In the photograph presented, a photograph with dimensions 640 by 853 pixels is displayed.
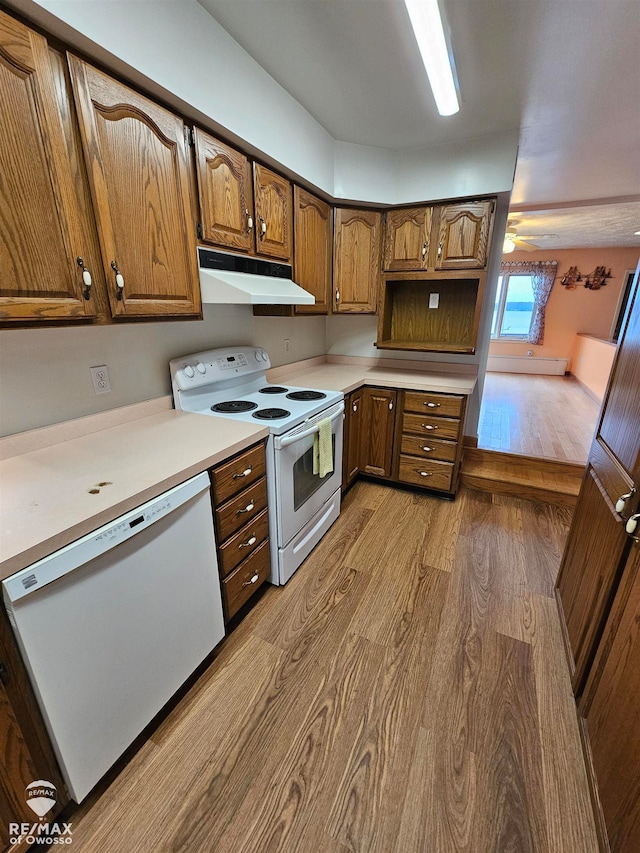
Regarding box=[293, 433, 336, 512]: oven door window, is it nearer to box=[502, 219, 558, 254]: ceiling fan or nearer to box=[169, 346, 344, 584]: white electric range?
box=[169, 346, 344, 584]: white electric range

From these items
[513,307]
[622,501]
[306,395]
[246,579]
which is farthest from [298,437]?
[513,307]

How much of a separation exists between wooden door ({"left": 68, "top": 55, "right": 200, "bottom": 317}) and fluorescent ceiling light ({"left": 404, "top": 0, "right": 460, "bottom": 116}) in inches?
35.7

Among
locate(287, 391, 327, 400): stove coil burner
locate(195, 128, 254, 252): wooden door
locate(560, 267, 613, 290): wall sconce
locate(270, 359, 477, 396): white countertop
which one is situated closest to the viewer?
locate(195, 128, 254, 252): wooden door

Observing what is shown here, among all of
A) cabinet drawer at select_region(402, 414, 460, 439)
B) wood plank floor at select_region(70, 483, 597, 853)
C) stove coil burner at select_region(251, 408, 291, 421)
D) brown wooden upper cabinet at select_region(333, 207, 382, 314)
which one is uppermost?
brown wooden upper cabinet at select_region(333, 207, 382, 314)

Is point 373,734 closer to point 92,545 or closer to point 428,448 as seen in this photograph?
point 92,545

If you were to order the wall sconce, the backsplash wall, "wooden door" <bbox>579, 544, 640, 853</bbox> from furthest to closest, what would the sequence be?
1. the wall sconce
2. the backsplash wall
3. "wooden door" <bbox>579, 544, 640, 853</bbox>

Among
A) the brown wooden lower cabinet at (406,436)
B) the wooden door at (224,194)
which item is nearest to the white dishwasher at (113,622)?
the wooden door at (224,194)

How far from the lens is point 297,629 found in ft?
5.59

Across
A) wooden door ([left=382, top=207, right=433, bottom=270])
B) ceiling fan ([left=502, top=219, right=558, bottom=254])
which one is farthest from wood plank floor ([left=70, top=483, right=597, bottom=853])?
ceiling fan ([left=502, top=219, right=558, bottom=254])

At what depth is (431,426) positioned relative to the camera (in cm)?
263

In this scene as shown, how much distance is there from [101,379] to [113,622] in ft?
3.28

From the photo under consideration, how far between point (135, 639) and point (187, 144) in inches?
72.8

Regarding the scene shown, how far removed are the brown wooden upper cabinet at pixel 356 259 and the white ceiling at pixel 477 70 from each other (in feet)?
1.51

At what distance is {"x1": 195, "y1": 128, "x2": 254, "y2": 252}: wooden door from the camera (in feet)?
4.94
